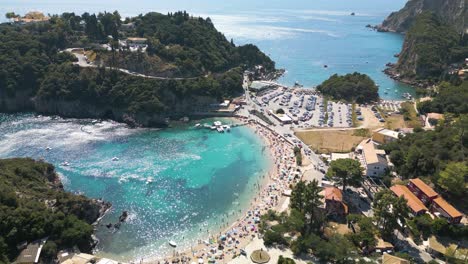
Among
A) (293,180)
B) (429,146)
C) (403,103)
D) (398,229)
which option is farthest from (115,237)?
(403,103)

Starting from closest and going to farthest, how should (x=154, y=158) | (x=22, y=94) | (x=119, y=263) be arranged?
(x=119, y=263), (x=154, y=158), (x=22, y=94)

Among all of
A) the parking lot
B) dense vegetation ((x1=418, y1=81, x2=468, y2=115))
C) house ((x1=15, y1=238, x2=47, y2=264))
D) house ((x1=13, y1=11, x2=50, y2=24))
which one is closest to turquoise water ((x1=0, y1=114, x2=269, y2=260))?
house ((x1=15, y1=238, x2=47, y2=264))

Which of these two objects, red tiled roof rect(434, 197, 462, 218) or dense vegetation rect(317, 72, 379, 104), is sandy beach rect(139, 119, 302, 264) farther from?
dense vegetation rect(317, 72, 379, 104)

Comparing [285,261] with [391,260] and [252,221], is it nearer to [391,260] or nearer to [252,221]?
[391,260]

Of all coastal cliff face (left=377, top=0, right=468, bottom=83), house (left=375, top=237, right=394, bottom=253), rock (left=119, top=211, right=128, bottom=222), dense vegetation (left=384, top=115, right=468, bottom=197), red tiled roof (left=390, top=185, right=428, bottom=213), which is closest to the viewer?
house (left=375, top=237, right=394, bottom=253)

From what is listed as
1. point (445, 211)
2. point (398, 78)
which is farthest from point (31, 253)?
point (398, 78)

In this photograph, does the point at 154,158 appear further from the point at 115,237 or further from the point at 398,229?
the point at 398,229

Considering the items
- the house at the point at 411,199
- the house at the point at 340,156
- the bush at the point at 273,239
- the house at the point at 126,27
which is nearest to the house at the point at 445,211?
the house at the point at 411,199
